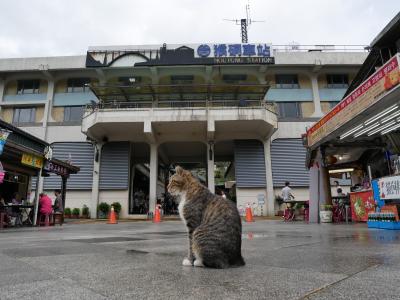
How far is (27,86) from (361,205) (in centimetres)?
2709

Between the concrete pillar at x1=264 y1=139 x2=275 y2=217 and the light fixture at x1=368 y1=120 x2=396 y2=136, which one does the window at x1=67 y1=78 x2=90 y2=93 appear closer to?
the concrete pillar at x1=264 y1=139 x2=275 y2=217

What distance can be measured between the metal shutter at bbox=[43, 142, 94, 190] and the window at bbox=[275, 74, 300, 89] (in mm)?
16695

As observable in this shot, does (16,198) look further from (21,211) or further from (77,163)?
(77,163)

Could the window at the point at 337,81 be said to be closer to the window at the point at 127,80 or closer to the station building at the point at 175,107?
the station building at the point at 175,107

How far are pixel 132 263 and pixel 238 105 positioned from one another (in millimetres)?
18948

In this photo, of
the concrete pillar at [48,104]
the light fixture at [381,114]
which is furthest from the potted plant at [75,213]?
the light fixture at [381,114]

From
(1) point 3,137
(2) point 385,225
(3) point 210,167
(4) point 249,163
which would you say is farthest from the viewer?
(4) point 249,163

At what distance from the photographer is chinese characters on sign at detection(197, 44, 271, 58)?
75.8ft

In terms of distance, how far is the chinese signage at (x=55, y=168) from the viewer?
14.0 meters

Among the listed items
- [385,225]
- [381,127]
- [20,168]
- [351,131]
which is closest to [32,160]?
[20,168]

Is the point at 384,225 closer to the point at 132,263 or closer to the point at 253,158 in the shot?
the point at 132,263

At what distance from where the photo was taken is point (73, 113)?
2511cm

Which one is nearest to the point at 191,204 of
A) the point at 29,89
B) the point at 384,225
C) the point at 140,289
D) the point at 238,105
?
the point at 140,289

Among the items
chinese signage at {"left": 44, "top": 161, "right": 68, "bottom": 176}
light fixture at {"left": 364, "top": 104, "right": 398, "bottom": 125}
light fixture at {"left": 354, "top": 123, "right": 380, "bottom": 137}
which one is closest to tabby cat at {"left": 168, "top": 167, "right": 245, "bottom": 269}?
light fixture at {"left": 364, "top": 104, "right": 398, "bottom": 125}
